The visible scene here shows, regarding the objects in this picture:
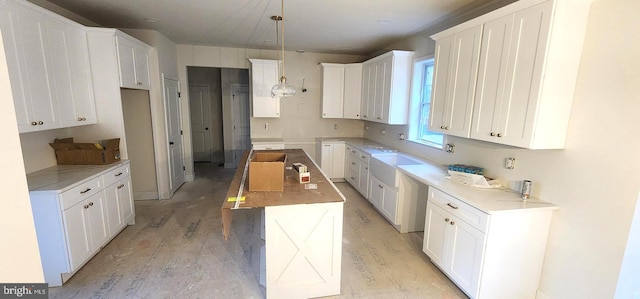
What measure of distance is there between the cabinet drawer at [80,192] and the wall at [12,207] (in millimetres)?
1878

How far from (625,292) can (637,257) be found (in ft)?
0.81

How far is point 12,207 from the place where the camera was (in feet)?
2.66

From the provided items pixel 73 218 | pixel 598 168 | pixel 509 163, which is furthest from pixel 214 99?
pixel 598 168

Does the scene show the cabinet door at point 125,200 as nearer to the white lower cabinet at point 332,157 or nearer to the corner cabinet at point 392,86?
the white lower cabinet at point 332,157

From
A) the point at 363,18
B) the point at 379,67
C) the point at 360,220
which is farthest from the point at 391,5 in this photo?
the point at 360,220

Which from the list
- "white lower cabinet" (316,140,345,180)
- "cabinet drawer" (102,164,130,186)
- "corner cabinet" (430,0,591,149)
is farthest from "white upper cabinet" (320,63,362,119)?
"cabinet drawer" (102,164,130,186)

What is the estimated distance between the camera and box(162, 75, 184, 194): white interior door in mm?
4496

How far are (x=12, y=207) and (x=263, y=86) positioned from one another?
456 centimetres

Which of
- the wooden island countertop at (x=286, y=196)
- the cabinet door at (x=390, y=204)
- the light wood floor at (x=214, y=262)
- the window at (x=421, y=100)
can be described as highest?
the window at (x=421, y=100)

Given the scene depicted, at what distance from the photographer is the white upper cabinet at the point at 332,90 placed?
539 cm

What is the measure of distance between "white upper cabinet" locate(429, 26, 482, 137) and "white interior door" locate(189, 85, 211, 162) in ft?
19.4

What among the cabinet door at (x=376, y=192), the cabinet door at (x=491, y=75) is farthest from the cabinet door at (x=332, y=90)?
the cabinet door at (x=491, y=75)

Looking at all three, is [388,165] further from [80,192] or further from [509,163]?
[80,192]

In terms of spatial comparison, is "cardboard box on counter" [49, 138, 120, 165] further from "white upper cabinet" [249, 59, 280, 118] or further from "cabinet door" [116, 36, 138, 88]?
"white upper cabinet" [249, 59, 280, 118]
